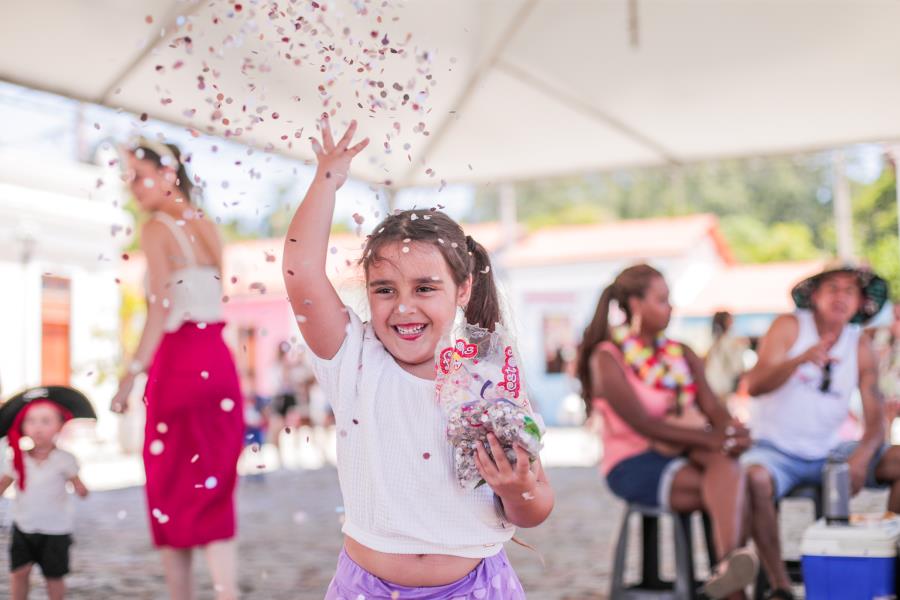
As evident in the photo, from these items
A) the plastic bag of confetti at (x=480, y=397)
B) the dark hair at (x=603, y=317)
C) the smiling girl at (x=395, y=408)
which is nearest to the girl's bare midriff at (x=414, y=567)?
the smiling girl at (x=395, y=408)

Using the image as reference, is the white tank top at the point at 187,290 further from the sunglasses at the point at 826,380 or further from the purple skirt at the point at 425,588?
the sunglasses at the point at 826,380

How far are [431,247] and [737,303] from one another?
23.1m

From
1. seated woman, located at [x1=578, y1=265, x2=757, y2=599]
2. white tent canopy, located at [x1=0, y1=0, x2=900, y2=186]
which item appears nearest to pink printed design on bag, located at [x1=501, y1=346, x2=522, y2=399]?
white tent canopy, located at [x1=0, y1=0, x2=900, y2=186]

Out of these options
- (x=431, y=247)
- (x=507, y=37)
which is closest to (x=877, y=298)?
(x=507, y=37)

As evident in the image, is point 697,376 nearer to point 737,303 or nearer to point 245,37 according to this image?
point 245,37

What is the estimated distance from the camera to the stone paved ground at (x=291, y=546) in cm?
453

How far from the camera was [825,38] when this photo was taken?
5035mm

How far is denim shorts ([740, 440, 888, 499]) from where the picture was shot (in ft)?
13.8

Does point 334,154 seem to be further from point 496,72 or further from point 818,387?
point 496,72

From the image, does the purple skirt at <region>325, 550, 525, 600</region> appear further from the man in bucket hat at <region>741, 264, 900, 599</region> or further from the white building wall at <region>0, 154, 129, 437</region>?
the man in bucket hat at <region>741, 264, 900, 599</region>

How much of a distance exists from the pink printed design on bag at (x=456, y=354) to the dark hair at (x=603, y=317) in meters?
2.45

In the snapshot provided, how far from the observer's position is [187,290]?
11.5 ft

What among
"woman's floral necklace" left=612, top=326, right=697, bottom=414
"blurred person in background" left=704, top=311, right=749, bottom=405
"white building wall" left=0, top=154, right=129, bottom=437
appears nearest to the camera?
"woman's floral necklace" left=612, top=326, right=697, bottom=414

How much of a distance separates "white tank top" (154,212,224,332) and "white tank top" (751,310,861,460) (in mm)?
2371
